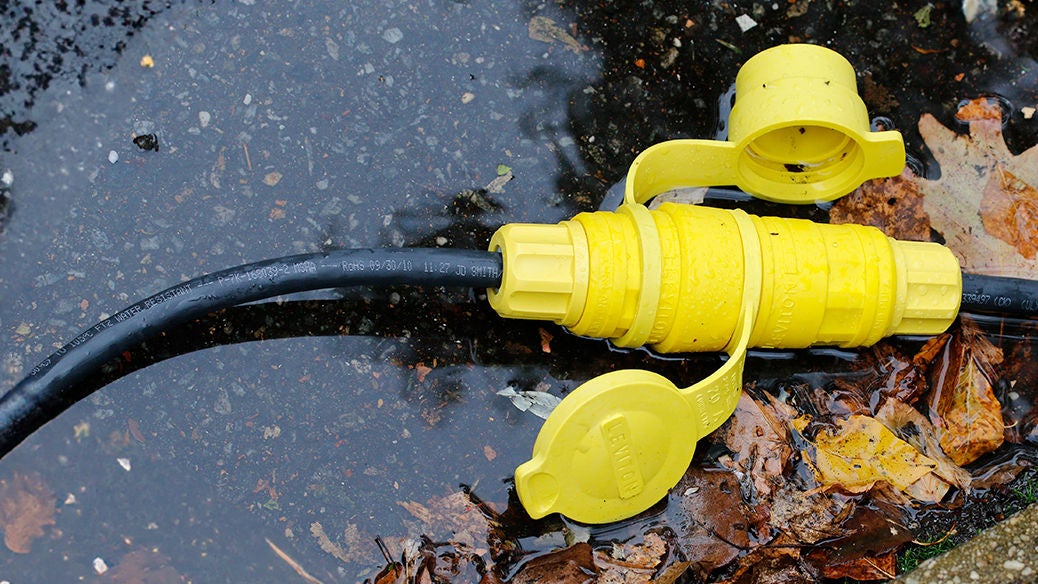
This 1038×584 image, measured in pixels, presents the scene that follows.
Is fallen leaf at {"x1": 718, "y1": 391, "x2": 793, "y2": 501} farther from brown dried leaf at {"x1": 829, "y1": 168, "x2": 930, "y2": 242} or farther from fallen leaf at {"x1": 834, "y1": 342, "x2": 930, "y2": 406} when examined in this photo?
brown dried leaf at {"x1": 829, "y1": 168, "x2": 930, "y2": 242}

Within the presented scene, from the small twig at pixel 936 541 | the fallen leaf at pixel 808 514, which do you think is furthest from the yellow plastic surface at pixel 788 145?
the small twig at pixel 936 541

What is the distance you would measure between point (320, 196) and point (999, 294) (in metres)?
2.06

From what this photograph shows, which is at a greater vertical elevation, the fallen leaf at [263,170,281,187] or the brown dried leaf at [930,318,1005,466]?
the fallen leaf at [263,170,281,187]

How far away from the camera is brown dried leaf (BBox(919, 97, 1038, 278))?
294 cm

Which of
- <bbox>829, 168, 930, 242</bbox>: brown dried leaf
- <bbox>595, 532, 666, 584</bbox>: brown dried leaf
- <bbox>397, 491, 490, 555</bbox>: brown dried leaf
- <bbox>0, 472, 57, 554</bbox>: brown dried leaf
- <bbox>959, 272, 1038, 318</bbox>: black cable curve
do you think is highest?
<bbox>0, 472, 57, 554</bbox>: brown dried leaf

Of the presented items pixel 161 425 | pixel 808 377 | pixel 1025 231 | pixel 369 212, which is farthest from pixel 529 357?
pixel 1025 231

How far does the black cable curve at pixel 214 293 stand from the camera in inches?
95.6

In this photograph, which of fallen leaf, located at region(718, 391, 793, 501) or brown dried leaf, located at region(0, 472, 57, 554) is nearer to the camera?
brown dried leaf, located at region(0, 472, 57, 554)

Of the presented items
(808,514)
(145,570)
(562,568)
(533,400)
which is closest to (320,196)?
(533,400)

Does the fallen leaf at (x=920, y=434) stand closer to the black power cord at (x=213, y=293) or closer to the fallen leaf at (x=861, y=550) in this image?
the fallen leaf at (x=861, y=550)

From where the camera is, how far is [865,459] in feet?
8.96

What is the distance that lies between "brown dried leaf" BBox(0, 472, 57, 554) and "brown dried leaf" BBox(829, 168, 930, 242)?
2521 mm

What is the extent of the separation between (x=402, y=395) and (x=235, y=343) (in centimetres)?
52

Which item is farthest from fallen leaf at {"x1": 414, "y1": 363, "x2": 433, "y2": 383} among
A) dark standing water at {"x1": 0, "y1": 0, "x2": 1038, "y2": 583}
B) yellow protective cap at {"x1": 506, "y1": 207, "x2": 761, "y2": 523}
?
yellow protective cap at {"x1": 506, "y1": 207, "x2": 761, "y2": 523}
